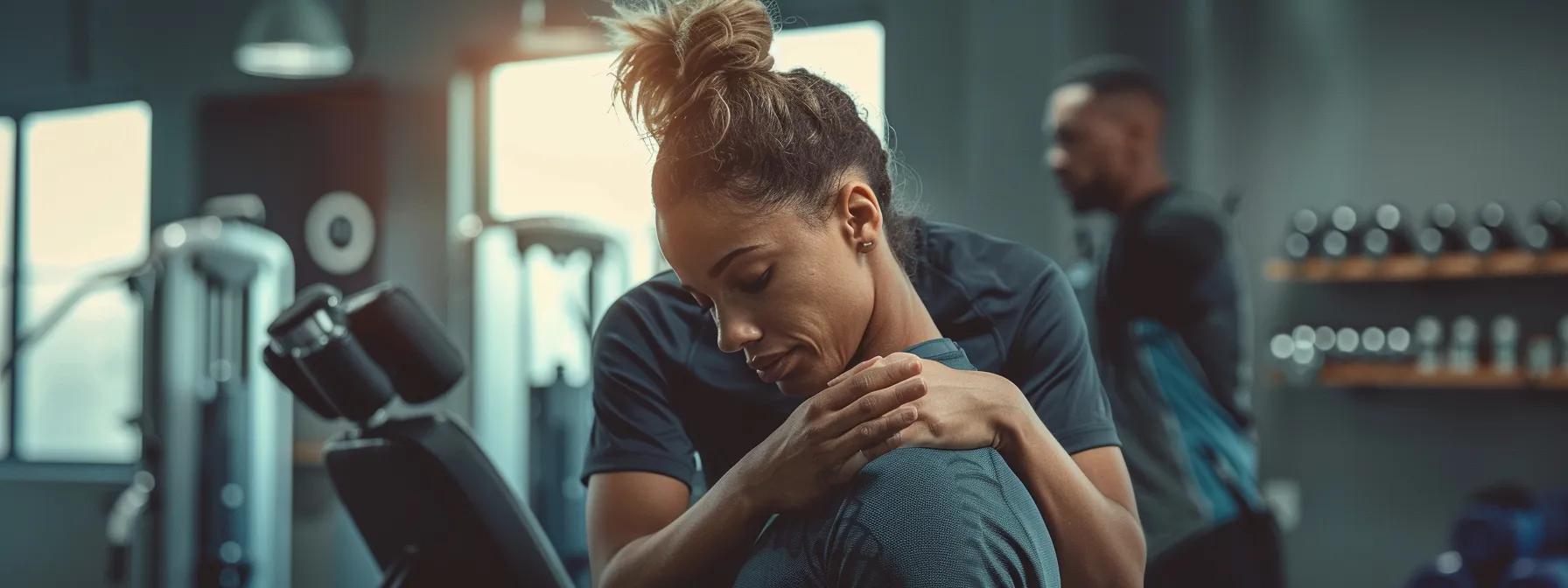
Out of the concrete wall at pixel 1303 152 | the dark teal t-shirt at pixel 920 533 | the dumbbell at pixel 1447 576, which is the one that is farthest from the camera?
the concrete wall at pixel 1303 152

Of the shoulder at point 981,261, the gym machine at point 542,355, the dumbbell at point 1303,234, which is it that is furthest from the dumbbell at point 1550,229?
the shoulder at point 981,261

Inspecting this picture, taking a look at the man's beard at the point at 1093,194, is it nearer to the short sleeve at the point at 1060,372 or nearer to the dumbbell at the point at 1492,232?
the short sleeve at the point at 1060,372

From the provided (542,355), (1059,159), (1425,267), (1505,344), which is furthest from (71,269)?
(1505,344)

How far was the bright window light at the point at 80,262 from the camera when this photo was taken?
548cm

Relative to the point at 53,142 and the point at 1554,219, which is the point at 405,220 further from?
the point at 1554,219

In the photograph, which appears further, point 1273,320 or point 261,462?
point 1273,320

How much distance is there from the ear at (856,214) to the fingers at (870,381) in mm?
157

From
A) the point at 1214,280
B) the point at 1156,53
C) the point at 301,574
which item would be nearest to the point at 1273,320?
the point at 1156,53

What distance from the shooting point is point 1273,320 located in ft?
14.9

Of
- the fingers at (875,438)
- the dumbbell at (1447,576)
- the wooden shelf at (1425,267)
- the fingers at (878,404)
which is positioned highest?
the fingers at (878,404)

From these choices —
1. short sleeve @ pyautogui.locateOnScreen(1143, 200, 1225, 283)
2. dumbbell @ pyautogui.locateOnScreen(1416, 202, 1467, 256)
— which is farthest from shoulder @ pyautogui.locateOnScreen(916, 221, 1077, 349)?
dumbbell @ pyautogui.locateOnScreen(1416, 202, 1467, 256)

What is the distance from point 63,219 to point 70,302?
7.03 feet

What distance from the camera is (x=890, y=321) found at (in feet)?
3.43

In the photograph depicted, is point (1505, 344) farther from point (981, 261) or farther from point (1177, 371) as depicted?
point (981, 261)
